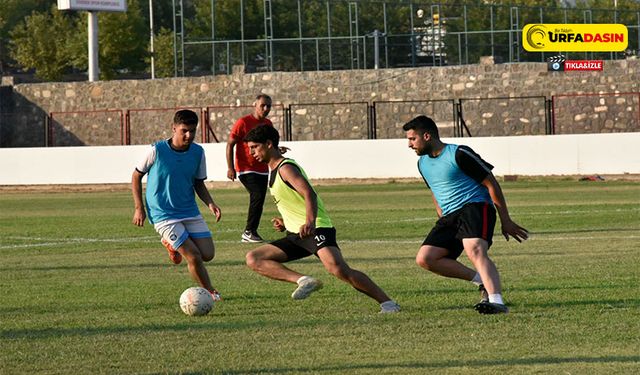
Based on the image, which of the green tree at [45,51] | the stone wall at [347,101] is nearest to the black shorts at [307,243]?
the stone wall at [347,101]

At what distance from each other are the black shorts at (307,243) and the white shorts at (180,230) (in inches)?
35.2

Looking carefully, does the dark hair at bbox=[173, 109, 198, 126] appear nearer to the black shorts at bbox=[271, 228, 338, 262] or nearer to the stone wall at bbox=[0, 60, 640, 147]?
the black shorts at bbox=[271, 228, 338, 262]

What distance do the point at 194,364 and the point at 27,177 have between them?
34.9 metres

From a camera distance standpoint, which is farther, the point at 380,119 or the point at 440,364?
the point at 380,119

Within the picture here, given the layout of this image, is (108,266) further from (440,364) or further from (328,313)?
(440,364)

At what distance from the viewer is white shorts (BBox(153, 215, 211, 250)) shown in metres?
12.0

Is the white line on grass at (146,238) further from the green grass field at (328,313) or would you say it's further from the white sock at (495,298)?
the white sock at (495,298)

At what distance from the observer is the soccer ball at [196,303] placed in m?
11.1

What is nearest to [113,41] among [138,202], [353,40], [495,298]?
[353,40]

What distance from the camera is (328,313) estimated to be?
434 inches

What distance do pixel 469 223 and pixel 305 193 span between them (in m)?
1.30

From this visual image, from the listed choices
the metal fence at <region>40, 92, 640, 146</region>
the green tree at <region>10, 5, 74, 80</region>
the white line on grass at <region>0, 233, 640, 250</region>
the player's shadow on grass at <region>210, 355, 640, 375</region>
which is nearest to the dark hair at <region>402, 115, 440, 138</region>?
the player's shadow on grass at <region>210, 355, 640, 375</region>

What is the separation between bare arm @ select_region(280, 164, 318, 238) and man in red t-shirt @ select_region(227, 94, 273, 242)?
25.9 feet

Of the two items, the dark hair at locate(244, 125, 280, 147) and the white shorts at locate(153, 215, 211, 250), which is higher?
the dark hair at locate(244, 125, 280, 147)
